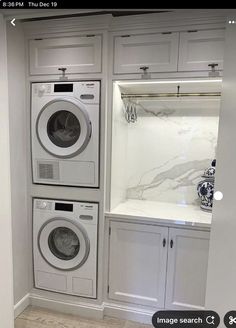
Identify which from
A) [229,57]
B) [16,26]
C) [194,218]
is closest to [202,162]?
[194,218]

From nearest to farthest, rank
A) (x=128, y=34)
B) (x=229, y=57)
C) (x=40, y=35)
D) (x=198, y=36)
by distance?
(x=229, y=57), (x=198, y=36), (x=128, y=34), (x=40, y=35)

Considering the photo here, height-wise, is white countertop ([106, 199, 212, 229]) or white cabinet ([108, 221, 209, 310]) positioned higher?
white countertop ([106, 199, 212, 229])

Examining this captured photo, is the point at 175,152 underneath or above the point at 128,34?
underneath

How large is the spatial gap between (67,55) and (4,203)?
130 centimetres

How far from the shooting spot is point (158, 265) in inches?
86.5

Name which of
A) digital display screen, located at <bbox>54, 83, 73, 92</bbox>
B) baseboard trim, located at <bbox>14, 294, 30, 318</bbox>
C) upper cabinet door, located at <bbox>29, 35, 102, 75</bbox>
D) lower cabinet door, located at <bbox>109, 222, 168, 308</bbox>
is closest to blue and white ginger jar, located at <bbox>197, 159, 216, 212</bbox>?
lower cabinet door, located at <bbox>109, 222, 168, 308</bbox>

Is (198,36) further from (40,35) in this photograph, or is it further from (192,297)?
(192,297)

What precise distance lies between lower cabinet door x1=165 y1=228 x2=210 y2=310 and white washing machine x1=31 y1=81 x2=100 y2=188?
31.7 inches

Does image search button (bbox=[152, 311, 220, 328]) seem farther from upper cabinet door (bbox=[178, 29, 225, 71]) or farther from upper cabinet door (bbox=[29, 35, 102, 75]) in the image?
upper cabinet door (bbox=[29, 35, 102, 75])

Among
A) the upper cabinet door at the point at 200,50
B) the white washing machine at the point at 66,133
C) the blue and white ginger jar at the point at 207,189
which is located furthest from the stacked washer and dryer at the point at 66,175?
the blue and white ginger jar at the point at 207,189

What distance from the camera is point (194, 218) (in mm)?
2154

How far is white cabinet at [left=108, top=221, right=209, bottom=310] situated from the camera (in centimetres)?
210

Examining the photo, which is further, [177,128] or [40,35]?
[177,128]

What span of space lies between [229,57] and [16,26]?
5.66 ft
